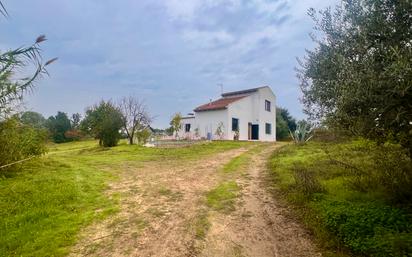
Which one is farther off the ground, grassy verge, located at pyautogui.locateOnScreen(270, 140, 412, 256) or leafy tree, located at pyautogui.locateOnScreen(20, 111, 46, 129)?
leafy tree, located at pyautogui.locateOnScreen(20, 111, 46, 129)

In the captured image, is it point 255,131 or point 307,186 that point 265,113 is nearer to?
point 255,131

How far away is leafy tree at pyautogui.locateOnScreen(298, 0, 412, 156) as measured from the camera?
6109 millimetres

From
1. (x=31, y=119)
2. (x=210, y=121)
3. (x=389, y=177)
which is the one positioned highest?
(x=210, y=121)

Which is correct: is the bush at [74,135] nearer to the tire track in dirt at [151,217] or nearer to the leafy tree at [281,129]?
the leafy tree at [281,129]

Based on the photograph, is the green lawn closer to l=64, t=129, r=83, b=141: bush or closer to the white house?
the white house

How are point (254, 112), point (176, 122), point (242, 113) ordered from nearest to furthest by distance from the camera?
point (242, 113), point (254, 112), point (176, 122)

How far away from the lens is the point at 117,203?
1001 cm

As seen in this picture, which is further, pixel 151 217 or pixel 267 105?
pixel 267 105

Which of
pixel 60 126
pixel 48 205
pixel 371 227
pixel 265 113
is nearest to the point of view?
pixel 371 227

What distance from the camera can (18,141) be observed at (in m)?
13.5

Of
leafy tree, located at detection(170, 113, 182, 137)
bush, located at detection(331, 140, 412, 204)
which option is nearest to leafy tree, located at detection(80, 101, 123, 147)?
leafy tree, located at detection(170, 113, 182, 137)

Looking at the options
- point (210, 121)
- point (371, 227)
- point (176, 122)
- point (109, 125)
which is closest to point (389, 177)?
point (371, 227)

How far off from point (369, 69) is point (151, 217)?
19.6 feet

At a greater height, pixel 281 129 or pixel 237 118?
pixel 237 118
